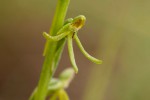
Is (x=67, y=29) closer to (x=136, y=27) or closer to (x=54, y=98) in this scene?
(x=54, y=98)

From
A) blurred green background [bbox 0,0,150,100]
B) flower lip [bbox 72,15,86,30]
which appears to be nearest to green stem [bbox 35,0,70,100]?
flower lip [bbox 72,15,86,30]

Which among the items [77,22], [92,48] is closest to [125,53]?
[92,48]

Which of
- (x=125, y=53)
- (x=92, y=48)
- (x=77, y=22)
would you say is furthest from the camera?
(x=92, y=48)

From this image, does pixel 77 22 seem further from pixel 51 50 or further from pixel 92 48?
pixel 92 48

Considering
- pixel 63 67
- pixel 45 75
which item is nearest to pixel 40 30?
pixel 63 67

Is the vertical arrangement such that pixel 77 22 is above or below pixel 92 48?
above

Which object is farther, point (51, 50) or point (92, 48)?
point (92, 48)

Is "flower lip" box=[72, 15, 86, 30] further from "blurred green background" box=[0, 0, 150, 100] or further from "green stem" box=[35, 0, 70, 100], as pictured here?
"blurred green background" box=[0, 0, 150, 100]
